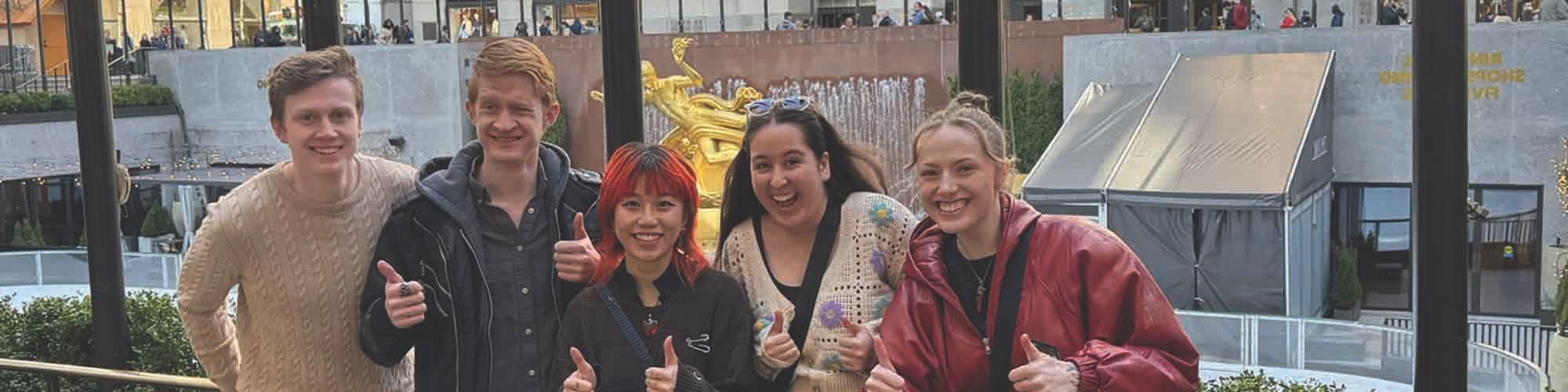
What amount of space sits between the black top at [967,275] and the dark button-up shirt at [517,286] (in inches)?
23.9

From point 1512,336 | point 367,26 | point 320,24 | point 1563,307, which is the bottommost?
point 1512,336

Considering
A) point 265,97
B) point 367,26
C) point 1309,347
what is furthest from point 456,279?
point 265,97

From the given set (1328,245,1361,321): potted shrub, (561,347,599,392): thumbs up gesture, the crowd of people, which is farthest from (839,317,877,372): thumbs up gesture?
(1328,245,1361,321): potted shrub

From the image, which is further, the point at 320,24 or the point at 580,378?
the point at 320,24

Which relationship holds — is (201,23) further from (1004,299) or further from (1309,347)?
(1004,299)

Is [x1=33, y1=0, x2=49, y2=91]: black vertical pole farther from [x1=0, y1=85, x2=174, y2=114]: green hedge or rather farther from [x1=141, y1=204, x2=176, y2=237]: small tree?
[x1=141, y1=204, x2=176, y2=237]: small tree

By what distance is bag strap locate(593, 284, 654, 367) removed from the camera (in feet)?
6.22

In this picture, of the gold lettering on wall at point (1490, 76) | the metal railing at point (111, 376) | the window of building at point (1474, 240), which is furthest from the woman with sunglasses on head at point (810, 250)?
the gold lettering on wall at point (1490, 76)

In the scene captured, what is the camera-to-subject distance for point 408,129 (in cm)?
1922

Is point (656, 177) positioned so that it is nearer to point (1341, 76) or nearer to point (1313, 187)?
point (1313, 187)

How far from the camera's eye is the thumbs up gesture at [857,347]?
185cm

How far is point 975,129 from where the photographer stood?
1.79 m

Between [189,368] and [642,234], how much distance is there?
4127 mm

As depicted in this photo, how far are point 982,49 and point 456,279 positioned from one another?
97cm
